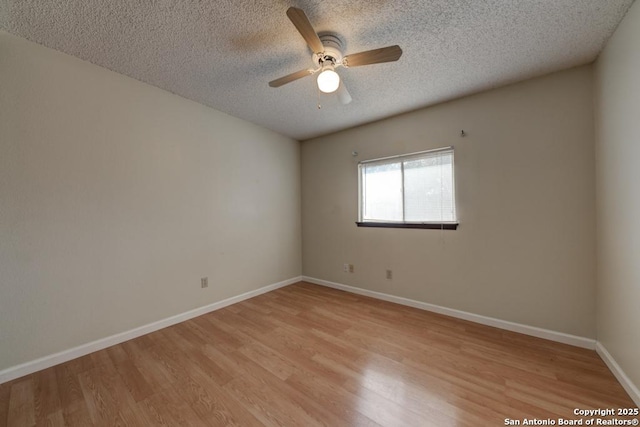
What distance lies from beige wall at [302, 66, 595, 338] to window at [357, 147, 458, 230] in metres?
0.10

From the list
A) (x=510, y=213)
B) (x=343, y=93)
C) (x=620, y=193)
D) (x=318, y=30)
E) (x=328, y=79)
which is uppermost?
(x=318, y=30)

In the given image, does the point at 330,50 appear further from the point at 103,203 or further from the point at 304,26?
the point at 103,203

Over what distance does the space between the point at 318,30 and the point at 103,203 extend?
2250mm

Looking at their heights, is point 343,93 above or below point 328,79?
above

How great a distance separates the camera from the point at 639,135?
1.38 metres

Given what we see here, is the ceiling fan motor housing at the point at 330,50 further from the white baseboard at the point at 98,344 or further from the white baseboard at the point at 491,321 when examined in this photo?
the white baseboard at the point at 98,344

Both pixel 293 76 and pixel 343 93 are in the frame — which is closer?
pixel 293 76

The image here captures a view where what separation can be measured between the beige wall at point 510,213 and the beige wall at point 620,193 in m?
0.13

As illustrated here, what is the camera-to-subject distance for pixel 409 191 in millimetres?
2906

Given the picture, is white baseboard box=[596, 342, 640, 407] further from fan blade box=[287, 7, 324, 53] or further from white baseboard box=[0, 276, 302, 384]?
white baseboard box=[0, 276, 302, 384]

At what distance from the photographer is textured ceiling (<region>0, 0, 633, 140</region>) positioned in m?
1.45

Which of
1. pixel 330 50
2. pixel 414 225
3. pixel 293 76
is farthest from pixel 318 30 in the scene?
pixel 414 225

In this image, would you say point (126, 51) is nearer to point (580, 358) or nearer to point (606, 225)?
point (606, 225)

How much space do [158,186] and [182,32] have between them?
141 cm
